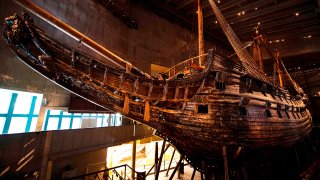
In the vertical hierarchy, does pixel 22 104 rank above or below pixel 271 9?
below

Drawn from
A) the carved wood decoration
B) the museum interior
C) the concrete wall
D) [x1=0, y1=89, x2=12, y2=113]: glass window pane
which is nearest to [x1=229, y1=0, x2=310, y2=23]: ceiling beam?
the museum interior

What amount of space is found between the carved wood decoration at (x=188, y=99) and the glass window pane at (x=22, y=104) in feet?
8.60

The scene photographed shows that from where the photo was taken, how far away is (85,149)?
5.32 m

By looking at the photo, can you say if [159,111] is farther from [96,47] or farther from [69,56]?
[69,56]

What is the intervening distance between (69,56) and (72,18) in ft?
15.0

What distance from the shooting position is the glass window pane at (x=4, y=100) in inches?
166

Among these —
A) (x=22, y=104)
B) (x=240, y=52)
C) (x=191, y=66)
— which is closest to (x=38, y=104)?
(x=22, y=104)

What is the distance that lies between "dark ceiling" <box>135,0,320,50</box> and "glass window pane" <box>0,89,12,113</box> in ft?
28.0

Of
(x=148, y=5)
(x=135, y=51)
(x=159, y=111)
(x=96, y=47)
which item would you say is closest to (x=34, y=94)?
(x=96, y=47)

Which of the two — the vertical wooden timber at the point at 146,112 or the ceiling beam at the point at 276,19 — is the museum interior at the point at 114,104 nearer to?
the vertical wooden timber at the point at 146,112

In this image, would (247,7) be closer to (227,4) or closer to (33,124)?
(227,4)

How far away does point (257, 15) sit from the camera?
1073 centimetres

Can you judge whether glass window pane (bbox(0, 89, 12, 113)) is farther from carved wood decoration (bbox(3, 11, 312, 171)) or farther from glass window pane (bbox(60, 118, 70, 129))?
carved wood decoration (bbox(3, 11, 312, 171))

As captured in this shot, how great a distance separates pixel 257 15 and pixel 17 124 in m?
14.5
